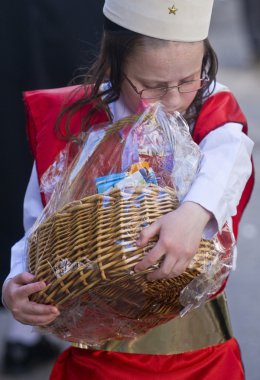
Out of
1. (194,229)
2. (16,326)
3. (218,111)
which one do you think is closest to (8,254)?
(16,326)

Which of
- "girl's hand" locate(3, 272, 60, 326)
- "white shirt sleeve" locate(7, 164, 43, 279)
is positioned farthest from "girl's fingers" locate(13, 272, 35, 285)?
"white shirt sleeve" locate(7, 164, 43, 279)

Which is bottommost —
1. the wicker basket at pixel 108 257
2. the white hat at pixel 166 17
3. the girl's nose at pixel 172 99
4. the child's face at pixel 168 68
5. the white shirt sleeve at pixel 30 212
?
the white shirt sleeve at pixel 30 212

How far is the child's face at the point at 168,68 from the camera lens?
2570 millimetres

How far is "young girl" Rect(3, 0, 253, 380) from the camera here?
2471 millimetres

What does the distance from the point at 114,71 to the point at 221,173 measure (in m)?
0.47

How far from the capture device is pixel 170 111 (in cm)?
260

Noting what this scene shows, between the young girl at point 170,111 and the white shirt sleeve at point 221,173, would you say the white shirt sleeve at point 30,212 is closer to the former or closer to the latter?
the young girl at point 170,111

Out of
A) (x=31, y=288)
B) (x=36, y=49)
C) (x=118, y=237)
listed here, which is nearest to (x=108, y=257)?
(x=118, y=237)

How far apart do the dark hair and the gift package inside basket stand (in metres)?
0.17

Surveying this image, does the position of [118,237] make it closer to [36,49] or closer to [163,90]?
[163,90]

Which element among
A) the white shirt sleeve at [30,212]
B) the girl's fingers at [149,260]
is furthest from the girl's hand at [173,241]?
the white shirt sleeve at [30,212]

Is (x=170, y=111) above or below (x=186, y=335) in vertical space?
above

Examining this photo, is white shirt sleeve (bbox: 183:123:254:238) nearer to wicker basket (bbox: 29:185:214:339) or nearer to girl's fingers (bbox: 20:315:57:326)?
wicker basket (bbox: 29:185:214:339)

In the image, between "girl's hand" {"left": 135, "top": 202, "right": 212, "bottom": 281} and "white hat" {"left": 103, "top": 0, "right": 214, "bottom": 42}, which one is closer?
"girl's hand" {"left": 135, "top": 202, "right": 212, "bottom": 281}
